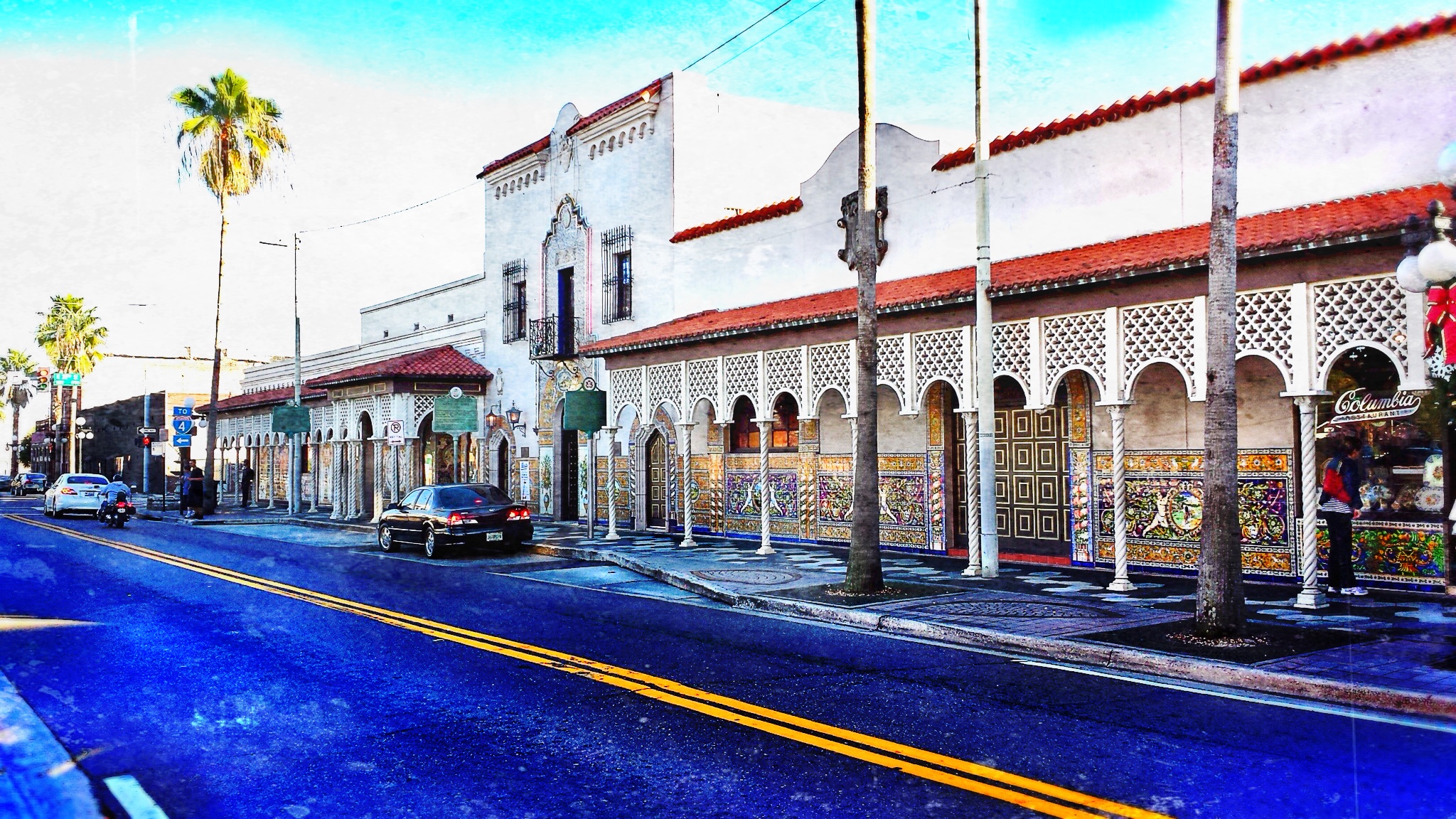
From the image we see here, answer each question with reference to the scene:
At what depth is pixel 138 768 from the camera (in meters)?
6.05

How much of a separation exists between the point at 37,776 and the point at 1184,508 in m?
13.1

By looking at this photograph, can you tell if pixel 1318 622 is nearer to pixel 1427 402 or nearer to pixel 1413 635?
pixel 1413 635

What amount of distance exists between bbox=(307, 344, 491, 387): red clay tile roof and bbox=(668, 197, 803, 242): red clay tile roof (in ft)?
31.0

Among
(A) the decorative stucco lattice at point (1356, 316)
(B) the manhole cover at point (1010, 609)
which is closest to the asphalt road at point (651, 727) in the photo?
(B) the manhole cover at point (1010, 609)

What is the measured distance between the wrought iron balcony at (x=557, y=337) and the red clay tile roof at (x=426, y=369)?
3.22 meters

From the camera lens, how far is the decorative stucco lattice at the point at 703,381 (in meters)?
20.7

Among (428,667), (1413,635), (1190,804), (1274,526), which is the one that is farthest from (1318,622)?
(428,667)

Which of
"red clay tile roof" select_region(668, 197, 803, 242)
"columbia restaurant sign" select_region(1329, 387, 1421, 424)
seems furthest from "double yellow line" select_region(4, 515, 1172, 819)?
"red clay tile roof" select_region(668, 197, 803, 242)

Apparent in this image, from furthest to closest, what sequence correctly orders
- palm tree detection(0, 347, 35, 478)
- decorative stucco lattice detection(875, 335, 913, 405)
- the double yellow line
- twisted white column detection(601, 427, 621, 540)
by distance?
palm tree detection(0, 347, 35, 478)
twisted white column detection(601, 427, 621, 540)
decorative stucco lattice detection(875, 335, 913, 405)
the double yellow line

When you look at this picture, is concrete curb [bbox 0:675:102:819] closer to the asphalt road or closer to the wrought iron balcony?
the asphalt road

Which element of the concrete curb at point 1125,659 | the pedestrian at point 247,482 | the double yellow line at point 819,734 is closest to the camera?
the double yellow line at point 819,734

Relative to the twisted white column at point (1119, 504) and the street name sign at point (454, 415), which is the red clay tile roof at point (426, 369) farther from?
the twisted white column at point (1119, 504)

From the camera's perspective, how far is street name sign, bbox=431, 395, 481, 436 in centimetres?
2952

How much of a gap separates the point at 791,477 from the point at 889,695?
1369 cm
